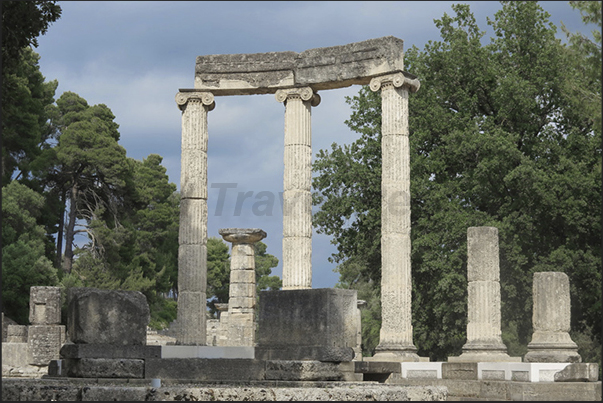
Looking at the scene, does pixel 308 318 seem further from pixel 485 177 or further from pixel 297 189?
pixel 485 177

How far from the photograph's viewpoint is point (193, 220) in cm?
2217

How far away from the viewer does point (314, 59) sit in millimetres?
22266

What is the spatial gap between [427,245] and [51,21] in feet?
56.8

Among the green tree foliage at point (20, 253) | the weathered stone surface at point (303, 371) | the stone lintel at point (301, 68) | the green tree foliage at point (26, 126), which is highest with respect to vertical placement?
the green tree foliage at point (26, 126)

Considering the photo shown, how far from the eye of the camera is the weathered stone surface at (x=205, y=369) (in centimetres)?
1183

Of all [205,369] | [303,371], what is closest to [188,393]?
[303,371]

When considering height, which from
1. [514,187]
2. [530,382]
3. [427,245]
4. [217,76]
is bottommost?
[530,382]

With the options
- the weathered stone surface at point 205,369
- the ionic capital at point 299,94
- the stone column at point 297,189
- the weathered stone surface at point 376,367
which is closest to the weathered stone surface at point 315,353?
the weathered stone surface at point 205,369

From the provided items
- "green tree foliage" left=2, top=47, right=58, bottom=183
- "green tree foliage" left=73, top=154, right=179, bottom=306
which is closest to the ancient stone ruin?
"green tree foliage" left=2, top=47, right=58, bottom=183

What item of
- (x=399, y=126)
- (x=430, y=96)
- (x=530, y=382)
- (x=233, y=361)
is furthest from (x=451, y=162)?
(x=233, y=361)

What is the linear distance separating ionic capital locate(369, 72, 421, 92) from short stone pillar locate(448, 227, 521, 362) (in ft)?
13.9

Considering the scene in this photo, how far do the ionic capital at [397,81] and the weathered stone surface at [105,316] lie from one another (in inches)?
445

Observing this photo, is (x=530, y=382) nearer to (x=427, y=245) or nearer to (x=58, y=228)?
(x=427, y=245)

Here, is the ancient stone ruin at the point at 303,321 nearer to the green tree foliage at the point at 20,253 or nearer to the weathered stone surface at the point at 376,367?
the weathered stone surface at the point at 376,367
